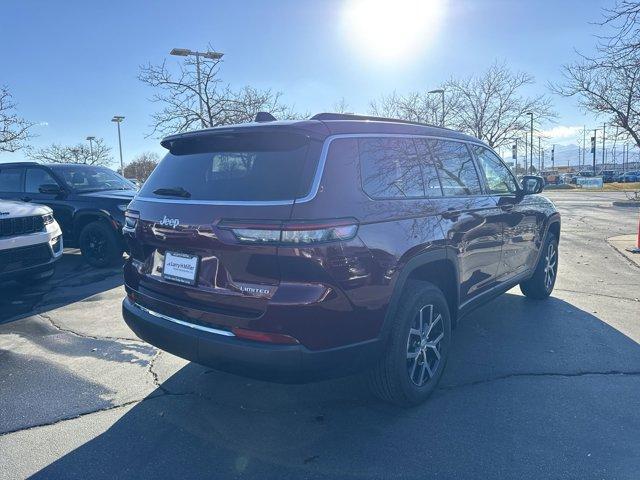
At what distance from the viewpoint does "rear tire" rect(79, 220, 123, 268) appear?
26.1 ft

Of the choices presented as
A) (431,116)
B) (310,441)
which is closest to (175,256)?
(310,441)

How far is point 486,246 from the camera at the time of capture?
409 centimetres

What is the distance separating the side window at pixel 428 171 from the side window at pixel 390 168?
7 cm

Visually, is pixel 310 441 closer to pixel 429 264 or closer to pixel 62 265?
pixel 429 264

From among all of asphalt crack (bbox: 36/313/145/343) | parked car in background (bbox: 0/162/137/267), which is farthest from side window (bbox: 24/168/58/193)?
asphalt crack (bbox: 36/313/145/343)

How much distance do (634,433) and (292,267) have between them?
2322 millimetres

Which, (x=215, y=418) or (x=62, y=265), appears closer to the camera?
(x=215, y=418)

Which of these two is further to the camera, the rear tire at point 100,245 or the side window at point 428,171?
the rear tire at point 100,245

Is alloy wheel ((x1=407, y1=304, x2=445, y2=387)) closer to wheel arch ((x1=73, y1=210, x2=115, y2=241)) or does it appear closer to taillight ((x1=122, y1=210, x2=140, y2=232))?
taillight ((x1=122, y1=210, x2=140, y2=232))

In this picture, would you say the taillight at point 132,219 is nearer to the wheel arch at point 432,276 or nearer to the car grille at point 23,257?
the wheel arch at point 432,276

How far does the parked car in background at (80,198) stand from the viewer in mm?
7980

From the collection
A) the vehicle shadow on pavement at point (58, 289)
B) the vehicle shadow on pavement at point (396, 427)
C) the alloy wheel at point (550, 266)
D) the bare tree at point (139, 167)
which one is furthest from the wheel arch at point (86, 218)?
the bare tree at point (139, 167)

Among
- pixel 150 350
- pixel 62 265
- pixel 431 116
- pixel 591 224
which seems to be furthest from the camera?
pixel 431 116

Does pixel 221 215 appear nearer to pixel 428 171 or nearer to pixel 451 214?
pixel 428 171
